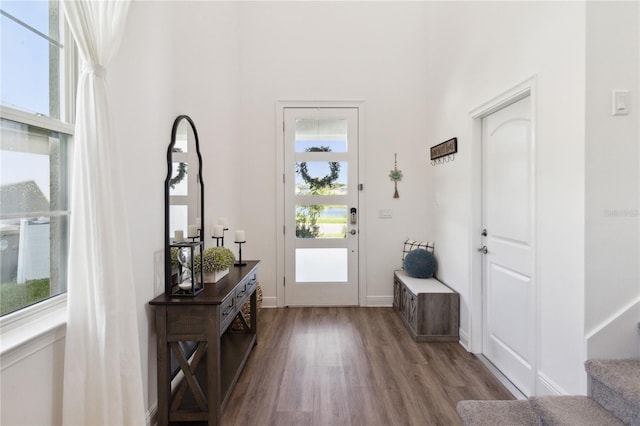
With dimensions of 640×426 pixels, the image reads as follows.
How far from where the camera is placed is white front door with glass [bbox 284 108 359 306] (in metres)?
3.96

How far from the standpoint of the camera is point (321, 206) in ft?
13.1

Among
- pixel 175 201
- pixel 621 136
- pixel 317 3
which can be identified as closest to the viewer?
pixel 621 136

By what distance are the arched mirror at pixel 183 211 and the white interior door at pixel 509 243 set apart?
2146 millimetres

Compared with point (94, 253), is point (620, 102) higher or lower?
higher

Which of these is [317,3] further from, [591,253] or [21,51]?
[591,253]

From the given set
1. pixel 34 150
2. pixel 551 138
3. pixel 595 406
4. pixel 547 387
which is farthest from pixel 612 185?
pixel 34 150

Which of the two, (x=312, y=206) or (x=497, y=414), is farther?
(x=312, y=206)

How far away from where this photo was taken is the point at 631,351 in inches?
64.7

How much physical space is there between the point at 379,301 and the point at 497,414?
7.40 ft

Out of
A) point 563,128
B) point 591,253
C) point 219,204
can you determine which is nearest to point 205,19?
point 219,204

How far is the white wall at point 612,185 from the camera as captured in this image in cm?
163

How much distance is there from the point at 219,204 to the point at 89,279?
1.88 m

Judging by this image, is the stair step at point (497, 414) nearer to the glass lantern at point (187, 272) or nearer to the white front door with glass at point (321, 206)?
the glass lantern at point (187, 272)

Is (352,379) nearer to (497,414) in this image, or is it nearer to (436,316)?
(497,414)
